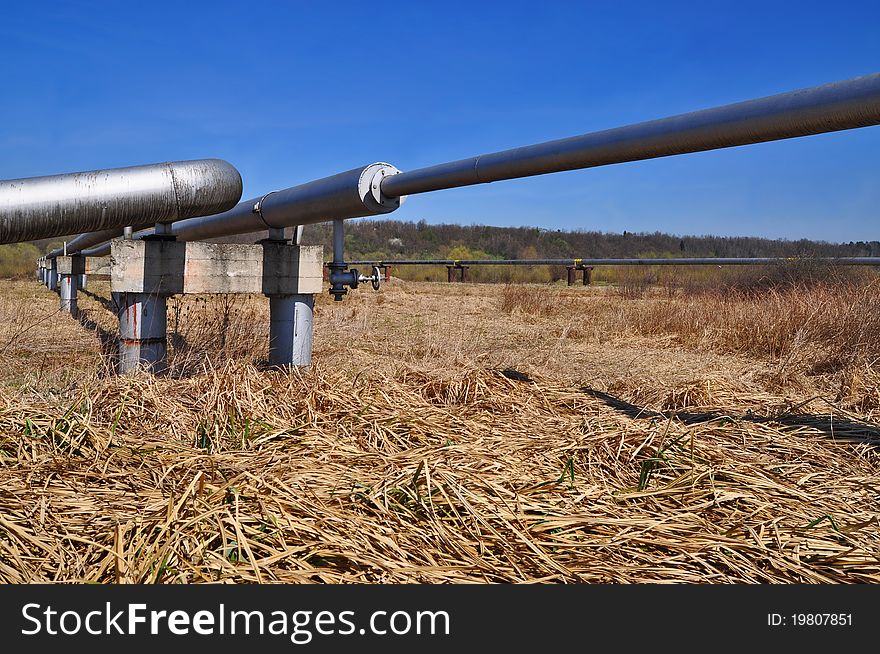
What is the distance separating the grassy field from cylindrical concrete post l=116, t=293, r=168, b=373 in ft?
0.62

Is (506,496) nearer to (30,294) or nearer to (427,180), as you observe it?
(427,180)

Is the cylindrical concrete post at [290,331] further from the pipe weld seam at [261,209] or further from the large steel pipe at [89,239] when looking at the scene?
the large steel pipe at [89,239]

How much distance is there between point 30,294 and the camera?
17141 millimetres

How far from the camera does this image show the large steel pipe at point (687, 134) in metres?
2.54

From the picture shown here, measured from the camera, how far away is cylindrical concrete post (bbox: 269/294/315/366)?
4.80 metres

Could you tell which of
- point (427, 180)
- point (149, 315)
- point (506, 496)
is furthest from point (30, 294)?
point (506, 496)

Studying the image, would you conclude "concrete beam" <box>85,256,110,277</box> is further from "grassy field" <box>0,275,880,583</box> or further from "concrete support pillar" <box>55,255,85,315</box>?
"grassy field" <box>0,275,880,583</box>

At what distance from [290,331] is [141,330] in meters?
0.96

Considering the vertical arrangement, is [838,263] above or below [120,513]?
above

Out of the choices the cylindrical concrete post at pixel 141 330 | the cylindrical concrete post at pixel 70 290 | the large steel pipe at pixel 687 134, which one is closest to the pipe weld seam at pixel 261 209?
the cylindrical concrete post at pixel 141 330

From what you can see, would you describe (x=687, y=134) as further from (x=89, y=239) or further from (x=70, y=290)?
(x=70, y=290)

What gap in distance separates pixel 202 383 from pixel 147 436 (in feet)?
2.65

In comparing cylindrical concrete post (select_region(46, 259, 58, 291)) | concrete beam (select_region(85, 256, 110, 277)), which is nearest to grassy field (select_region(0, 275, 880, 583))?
concrete beam (select_region(85, 256, 110, 277))

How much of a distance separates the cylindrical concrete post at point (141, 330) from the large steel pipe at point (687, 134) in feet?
5.70
